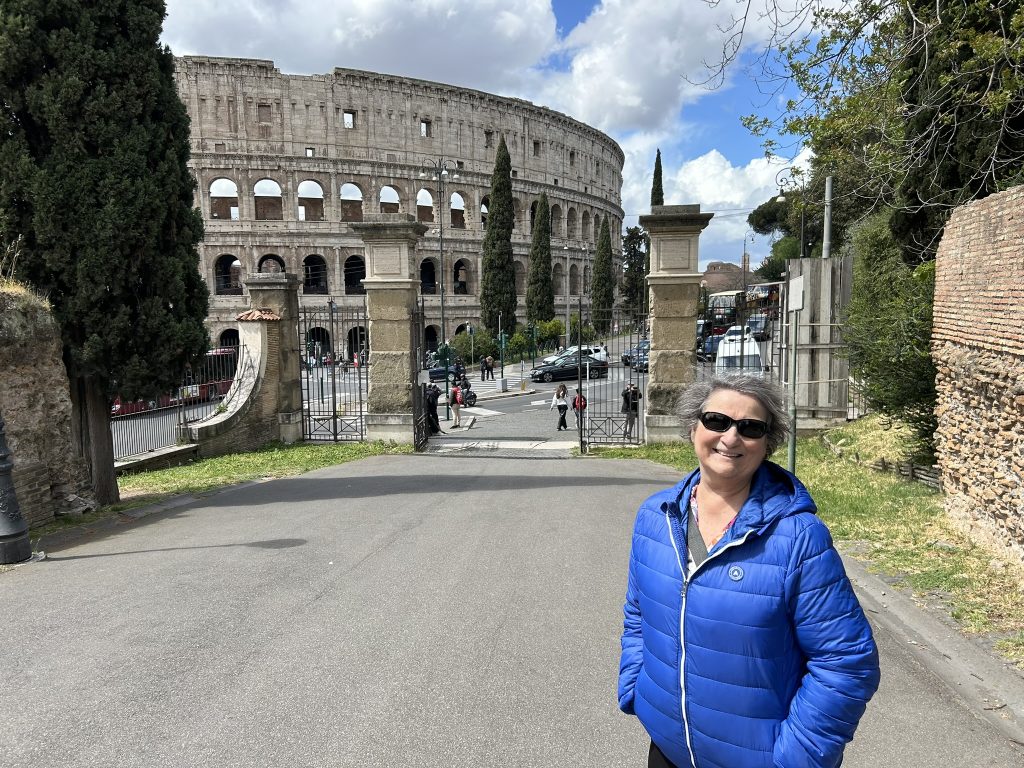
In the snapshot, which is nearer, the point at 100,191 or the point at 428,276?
the point at 100,191

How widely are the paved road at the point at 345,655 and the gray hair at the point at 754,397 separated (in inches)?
66.0

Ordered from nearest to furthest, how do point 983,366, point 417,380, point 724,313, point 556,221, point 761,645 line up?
point 761,645, point 983,366, point 417,380, point 724,313, point 556,221

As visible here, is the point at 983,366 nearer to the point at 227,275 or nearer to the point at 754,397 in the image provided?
the point at 754,397

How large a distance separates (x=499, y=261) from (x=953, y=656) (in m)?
40.4

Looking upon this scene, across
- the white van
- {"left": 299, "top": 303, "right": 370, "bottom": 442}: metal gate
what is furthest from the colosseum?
the white van

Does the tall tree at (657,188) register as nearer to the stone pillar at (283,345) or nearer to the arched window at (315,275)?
the arched window at (315,275)

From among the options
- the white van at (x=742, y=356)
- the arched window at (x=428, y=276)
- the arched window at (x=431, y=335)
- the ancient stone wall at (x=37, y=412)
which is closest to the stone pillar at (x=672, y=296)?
the white van at (x=742, y=356)

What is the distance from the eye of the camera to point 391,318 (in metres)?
12.2

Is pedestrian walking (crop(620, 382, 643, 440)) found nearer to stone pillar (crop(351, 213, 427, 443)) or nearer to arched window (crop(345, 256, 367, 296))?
stone pillar (crop(351, 213, 427, 443))

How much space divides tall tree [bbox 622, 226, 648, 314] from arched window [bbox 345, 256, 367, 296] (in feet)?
83.2

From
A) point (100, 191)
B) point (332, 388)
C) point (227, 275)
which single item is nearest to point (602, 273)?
point (227, 275)

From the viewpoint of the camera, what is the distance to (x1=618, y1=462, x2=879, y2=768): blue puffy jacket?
1808mm

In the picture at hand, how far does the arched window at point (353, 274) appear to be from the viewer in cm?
4756

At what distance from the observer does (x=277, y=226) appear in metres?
45.2
